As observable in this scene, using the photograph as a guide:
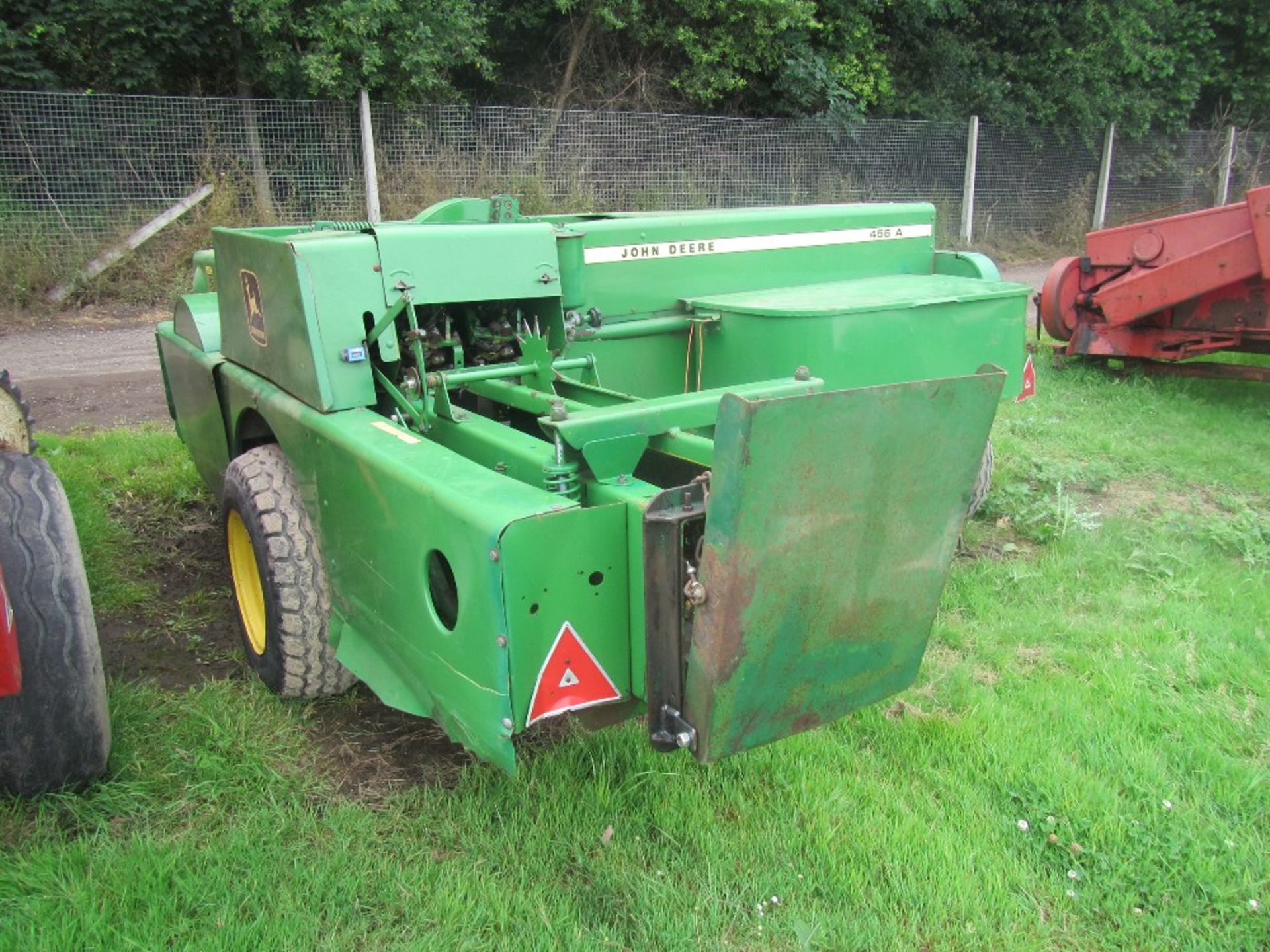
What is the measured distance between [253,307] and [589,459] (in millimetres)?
1477

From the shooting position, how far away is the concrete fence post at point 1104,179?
52.7 feet

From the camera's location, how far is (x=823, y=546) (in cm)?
209

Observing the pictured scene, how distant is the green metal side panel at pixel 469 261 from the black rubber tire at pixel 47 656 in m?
1.05

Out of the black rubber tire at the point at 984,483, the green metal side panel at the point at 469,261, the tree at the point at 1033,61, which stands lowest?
the black rubber tire at the point at 984,483

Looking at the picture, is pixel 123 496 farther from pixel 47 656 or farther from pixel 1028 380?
pixel 1028 380

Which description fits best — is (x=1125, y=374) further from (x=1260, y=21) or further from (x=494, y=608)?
(x=1260, y=21)

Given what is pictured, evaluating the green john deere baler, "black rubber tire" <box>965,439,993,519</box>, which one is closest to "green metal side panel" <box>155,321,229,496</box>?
the green john deere baler

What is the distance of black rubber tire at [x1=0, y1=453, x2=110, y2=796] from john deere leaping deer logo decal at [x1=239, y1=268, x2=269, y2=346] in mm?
794

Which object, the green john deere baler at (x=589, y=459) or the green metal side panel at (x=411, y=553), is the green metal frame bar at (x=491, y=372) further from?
the green metal side panel at (x=411, y=553)

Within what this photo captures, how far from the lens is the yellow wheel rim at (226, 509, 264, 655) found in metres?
3.34

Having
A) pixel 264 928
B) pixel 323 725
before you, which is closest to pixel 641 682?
pixel 264 928

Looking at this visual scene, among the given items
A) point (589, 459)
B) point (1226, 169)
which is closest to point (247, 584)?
point (589, 459)

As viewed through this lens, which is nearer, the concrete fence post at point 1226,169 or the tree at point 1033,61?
the tree at point 1033,61

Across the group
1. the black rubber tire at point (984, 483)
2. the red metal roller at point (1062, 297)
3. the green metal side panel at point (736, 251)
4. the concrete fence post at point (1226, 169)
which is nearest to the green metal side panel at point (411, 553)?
the green metal side panel at point (736, 251)
